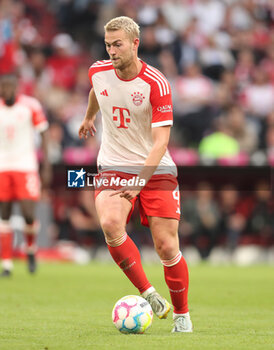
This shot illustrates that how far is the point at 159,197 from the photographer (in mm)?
6113

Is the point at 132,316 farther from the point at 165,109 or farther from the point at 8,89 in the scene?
the point at 8,89

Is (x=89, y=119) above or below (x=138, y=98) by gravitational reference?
below

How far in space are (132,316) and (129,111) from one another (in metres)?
1.56

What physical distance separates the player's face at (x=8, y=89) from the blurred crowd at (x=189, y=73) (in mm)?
3996

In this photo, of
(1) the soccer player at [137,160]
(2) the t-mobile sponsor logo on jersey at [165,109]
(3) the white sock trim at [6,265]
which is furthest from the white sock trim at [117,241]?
(3) the white sock trim at [6,265]

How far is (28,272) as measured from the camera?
1204 centimetres

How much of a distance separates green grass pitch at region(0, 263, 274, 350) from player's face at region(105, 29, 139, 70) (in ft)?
6.64

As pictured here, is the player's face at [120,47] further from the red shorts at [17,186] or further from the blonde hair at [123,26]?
the red shorts at [17,186]

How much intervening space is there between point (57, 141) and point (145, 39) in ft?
12.2

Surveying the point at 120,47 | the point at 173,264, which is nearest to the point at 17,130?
the point at 120,47

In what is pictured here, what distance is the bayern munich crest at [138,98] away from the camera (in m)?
6.12

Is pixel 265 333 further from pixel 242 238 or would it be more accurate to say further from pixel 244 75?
pixel 244 75

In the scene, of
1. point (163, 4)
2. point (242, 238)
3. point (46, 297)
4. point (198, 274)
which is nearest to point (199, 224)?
point (242, 238)

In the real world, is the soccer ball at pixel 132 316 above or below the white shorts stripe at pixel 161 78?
below
